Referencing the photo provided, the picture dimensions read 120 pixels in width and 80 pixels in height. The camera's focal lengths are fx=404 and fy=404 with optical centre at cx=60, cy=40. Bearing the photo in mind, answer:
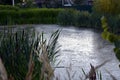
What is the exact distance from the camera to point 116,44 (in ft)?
5.18

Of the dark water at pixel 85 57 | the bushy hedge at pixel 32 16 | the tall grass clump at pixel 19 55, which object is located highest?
the tall grass clump at pixel 19 55

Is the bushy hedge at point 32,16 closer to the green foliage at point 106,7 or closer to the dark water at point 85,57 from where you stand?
the green foliage at point 106,7

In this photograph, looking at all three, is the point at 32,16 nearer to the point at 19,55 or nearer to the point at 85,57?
the point at 85,57

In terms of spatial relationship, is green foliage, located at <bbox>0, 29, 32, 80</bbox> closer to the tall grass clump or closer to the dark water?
the tall grass clump

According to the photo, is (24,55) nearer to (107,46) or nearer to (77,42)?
(107,46)

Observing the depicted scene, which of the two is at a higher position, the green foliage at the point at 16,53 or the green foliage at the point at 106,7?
the green foliage at the point at 16,53

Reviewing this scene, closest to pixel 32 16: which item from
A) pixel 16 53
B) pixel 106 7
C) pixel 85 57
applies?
pixel 106 7

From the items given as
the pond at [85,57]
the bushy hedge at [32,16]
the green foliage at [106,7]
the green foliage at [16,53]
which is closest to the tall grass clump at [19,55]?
the green foliage at [16,53]

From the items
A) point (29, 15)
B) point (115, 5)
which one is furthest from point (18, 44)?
point (29, 15)

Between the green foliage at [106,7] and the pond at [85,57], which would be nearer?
the pond at [85,57]

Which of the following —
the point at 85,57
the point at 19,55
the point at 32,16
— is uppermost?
the point at 19,55

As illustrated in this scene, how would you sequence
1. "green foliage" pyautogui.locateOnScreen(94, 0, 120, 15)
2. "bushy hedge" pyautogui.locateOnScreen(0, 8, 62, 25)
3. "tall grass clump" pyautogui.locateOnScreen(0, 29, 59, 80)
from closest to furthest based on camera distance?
"tall grass clump" pyautogui.locateOnScreen(0, 29, 59, 80), "green foliage" pyautogui.locateOnScreen(94, 0, 120, 15), "bushy hedge" pyautogui.locateOnScreen(0, 8, 62, 25)

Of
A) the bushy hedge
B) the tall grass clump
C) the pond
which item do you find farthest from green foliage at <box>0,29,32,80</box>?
the bushy hedge

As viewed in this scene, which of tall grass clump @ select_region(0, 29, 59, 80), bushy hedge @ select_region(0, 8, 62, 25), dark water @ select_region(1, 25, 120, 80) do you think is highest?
tall grass clump @ select_region(0, 29, 59, 80)
